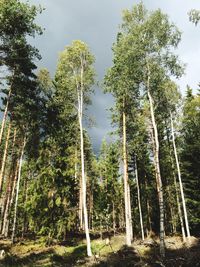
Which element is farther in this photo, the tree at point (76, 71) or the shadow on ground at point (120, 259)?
the tree at point (76, 71)

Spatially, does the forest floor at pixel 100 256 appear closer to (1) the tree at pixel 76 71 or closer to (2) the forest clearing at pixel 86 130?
(2) the forest clearing at pixel 86 130

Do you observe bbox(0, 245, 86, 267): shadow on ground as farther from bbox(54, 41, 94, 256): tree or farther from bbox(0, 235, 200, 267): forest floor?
bbox(54, 41, 94, 256): tree

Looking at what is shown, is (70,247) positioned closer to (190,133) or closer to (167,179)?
(167,179)

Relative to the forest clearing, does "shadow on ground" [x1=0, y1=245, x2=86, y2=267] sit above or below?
below

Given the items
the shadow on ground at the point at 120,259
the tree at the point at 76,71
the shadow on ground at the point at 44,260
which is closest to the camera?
the shadow on ground at the point at 120,259

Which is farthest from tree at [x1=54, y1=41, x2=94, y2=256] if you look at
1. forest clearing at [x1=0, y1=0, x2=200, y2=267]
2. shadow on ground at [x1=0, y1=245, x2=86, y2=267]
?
shadow on ground at [x1=0, y1=245, x2=86, y2=267]

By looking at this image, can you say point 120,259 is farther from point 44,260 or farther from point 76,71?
point 76,71

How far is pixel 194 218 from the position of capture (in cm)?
2422

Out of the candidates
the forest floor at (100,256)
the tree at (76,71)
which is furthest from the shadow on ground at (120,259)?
the tree at (76,71)

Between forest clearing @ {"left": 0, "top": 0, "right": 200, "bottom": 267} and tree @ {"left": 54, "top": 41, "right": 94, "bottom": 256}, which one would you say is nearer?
forest clearing @ {"left": 0, "top": 0, "right": 200, "bottom": 267}

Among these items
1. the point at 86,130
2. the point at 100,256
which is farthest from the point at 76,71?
the point at 100,256

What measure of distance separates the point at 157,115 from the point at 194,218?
1071 cm

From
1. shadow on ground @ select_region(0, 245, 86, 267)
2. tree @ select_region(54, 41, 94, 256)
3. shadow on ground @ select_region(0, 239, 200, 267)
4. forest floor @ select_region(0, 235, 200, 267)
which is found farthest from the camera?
tree @ select_region(54, 41, 94, 256)

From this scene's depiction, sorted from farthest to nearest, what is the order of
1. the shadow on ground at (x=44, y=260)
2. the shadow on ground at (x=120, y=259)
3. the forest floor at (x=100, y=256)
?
the shadow on ground at (x=44, y=260) < the forest floor at (x=100, y=256) < the shadow on ground at (x=120, y=259)
